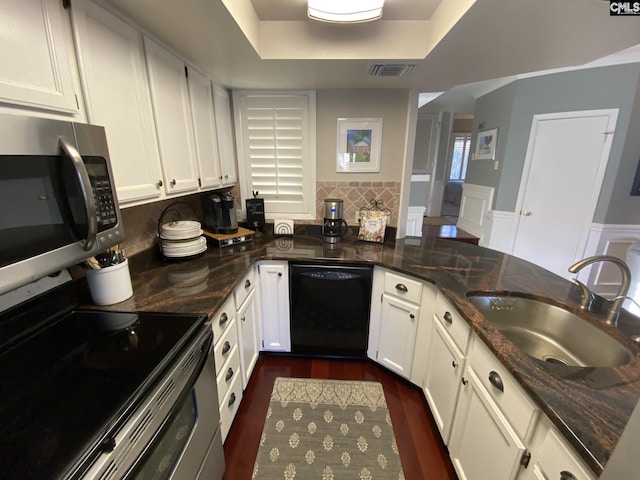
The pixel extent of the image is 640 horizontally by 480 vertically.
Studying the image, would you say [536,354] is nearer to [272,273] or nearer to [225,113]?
[272,273]

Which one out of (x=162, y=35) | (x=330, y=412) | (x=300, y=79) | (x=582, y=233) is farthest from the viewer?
(x=582, y=233)

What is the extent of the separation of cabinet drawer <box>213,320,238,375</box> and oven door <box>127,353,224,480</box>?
13 centimetres

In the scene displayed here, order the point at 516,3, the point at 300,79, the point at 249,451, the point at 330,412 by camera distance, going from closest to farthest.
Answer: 1. the point at 516,3
2. the point at 249,451
3. the point at 330,412
4. the point at 300,79

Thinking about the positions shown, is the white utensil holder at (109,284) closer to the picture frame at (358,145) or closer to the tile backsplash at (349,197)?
the tile backsplash at (349,197)

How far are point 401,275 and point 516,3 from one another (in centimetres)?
137

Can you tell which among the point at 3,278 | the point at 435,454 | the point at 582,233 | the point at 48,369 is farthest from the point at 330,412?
the point at 582,233

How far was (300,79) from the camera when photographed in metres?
1.97

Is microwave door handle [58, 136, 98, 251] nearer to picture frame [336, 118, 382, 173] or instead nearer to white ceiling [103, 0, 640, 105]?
white ceiling [103, 0, 640, 105]

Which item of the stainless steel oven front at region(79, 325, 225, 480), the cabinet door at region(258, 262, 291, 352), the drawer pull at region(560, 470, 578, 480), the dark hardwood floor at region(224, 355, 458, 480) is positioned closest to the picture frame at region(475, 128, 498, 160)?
the dark hardwood floor at region(224, 355, 458, 480)

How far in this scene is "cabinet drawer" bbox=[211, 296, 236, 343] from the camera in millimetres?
1301

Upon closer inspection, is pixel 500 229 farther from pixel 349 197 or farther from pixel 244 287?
pixel 244 287

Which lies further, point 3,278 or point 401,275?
point 401,275

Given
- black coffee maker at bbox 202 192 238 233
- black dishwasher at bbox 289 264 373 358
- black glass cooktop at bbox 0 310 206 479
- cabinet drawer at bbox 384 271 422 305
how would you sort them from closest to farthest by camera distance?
black glass cooktop at bbox 0 310 206 479 < cabinet drawer at bbox 384 271 422 305 < black dishwasher at bbox 289 264 373 358 < black coffee maker at bbox 202 192 238 233

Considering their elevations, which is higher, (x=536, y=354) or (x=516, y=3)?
(x=516, y=3)
